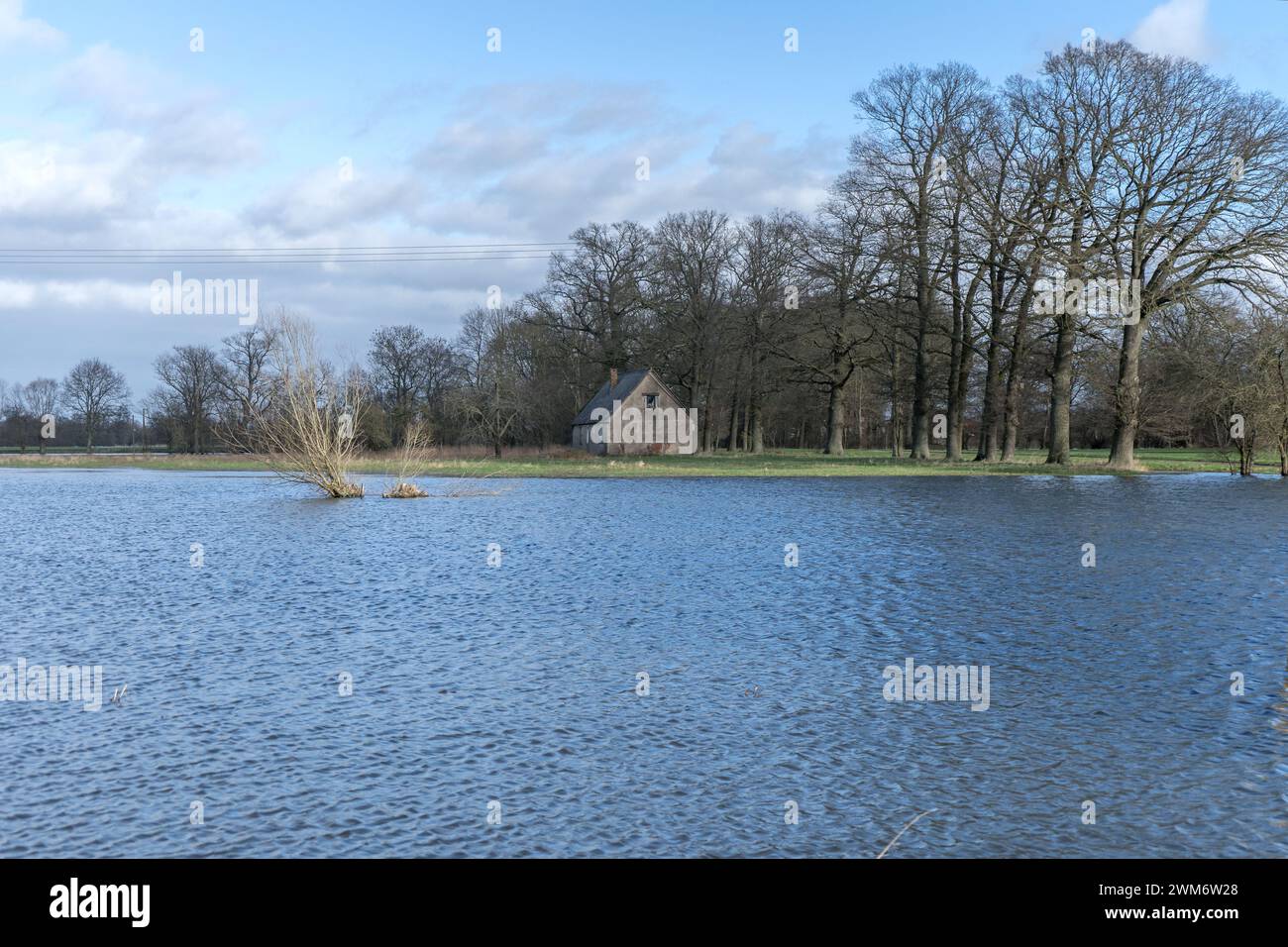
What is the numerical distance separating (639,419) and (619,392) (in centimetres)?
227

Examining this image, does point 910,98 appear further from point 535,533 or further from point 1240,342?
point 535,533

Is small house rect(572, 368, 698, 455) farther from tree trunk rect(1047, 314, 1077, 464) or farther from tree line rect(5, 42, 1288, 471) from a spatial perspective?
tree trunk rect(1047, 314, 1077, 464)

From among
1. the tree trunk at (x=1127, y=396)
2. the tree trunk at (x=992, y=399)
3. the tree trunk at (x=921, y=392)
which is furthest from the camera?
the tree trunk at (x=921, y=392)

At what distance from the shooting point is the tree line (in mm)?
39344

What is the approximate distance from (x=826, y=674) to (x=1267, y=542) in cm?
1444

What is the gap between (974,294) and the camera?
48.9 meters

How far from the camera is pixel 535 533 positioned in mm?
22922

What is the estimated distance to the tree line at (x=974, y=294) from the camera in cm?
3934

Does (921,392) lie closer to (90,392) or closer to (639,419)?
(639,419)

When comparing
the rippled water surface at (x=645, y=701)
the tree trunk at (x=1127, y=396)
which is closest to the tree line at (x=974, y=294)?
the tree trunk at (x=1127, y=396)

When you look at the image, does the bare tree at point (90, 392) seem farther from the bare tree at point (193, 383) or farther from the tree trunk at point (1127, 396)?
the tree trunk at point (1127, 396)

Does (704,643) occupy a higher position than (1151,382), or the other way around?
(1151,382)

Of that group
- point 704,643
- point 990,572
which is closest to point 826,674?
point 704,643

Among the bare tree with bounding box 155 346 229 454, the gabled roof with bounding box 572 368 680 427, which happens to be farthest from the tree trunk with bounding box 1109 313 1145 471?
the bare tree with bounding box 155 346 229 454
